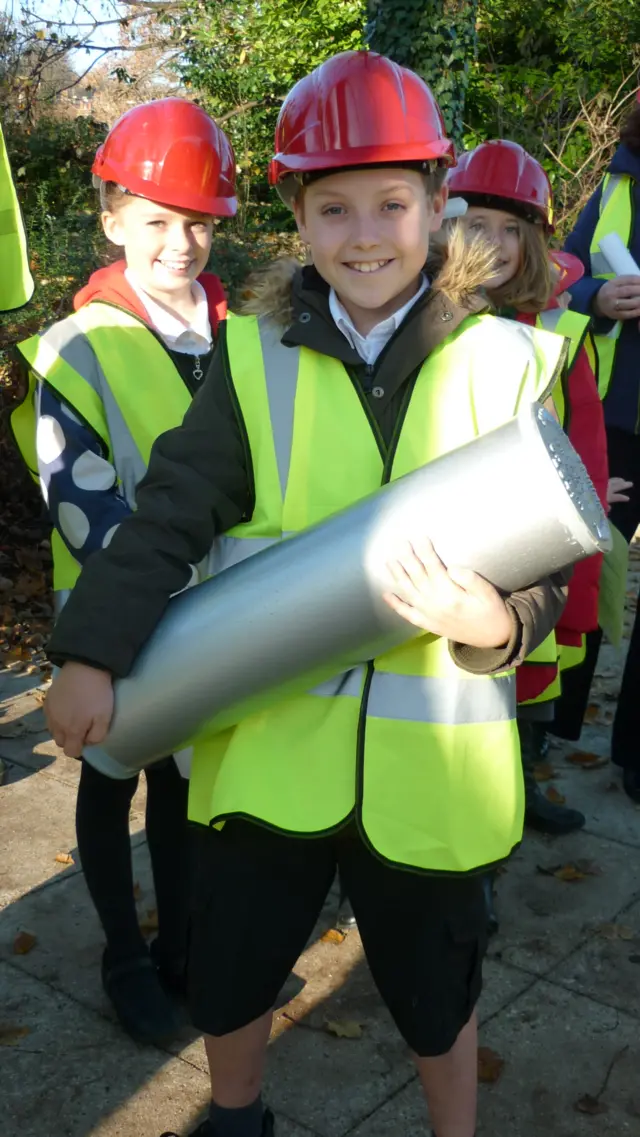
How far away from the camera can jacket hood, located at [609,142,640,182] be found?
13.7ft

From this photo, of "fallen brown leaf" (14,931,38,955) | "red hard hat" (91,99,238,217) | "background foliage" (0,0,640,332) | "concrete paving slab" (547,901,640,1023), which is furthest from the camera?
"background foliage" (0,0,640,332)

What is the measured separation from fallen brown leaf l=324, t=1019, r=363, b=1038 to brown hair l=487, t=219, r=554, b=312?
2005mm

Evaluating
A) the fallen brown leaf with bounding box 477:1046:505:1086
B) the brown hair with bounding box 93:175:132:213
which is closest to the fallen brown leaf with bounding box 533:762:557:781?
the fallen brown leaf with bounding box 477:1046:505:1086

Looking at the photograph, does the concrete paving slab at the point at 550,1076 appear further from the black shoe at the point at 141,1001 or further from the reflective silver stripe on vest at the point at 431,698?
the reflective silver stripe on vest at the point at 431,698

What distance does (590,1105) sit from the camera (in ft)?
8.84

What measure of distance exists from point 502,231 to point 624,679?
1.78m

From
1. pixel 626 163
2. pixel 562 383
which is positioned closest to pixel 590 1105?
pixel 562 383

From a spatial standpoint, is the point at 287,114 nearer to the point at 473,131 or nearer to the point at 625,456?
the point at 625,456

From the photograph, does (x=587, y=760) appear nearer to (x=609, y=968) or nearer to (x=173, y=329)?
(x=609, y=968)

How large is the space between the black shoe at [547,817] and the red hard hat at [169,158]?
7.49 ft

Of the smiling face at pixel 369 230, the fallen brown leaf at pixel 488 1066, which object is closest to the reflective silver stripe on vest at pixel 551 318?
the smiling face at pixel 369 230

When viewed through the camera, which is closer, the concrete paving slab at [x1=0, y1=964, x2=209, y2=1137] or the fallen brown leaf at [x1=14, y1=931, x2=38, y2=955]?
the concrete paving slab at [x1=0, y1=964, x2=209, y2=1137]

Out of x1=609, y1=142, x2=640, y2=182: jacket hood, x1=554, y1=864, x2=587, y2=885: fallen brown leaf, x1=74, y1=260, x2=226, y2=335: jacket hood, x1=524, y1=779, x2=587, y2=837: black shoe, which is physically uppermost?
x1=74, y1=260, x2=226, y2=335: jacket hood

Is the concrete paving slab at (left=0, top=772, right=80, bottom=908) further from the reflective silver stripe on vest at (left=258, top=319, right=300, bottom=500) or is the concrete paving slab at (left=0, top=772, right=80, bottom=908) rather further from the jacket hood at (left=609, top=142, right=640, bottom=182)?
the jacket hood at (left=609, top=142, right=640, bottom=182)
